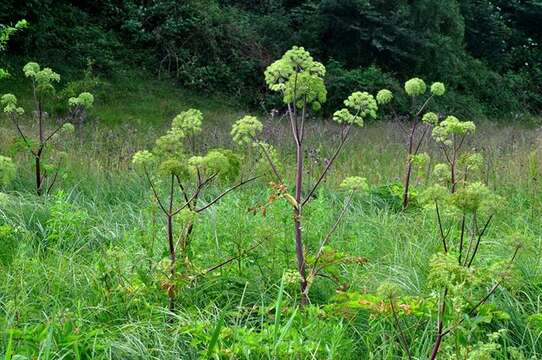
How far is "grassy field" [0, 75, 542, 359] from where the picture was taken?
2.51m

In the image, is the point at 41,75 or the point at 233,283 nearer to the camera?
the point at 233,283

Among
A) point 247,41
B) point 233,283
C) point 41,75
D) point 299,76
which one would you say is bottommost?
point 233,283

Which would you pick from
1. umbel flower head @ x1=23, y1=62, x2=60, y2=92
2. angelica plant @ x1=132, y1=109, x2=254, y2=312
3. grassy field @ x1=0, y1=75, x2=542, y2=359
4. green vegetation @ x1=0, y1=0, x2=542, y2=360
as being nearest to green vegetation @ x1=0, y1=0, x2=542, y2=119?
green vegetation @ x1=0, y1=0, x2=542, y2=360

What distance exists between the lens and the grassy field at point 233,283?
2510 millimetres

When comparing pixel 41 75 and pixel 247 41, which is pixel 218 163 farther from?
pixel 247 41

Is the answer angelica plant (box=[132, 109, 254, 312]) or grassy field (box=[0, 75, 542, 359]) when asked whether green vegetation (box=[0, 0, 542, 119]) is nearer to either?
grassy field (box=[0, 75, 542, 359])

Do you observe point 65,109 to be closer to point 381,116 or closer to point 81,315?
point 381,116

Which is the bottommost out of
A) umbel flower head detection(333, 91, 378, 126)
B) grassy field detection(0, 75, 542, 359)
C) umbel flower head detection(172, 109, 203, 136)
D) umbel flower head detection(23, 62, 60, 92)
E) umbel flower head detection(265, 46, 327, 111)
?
grassy field detection(0, 75, 542, 359)

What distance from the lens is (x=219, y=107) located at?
50.0ft

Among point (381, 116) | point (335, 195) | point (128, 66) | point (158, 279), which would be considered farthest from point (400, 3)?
point (158, 279)

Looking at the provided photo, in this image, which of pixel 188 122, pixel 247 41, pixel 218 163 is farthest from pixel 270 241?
pixel 247 41

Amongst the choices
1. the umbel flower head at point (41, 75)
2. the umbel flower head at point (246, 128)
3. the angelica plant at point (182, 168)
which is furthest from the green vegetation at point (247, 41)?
the umbel flower head at point (246, 128)

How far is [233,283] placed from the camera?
10.6 feet

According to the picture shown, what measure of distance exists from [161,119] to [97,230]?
913 centimetres
